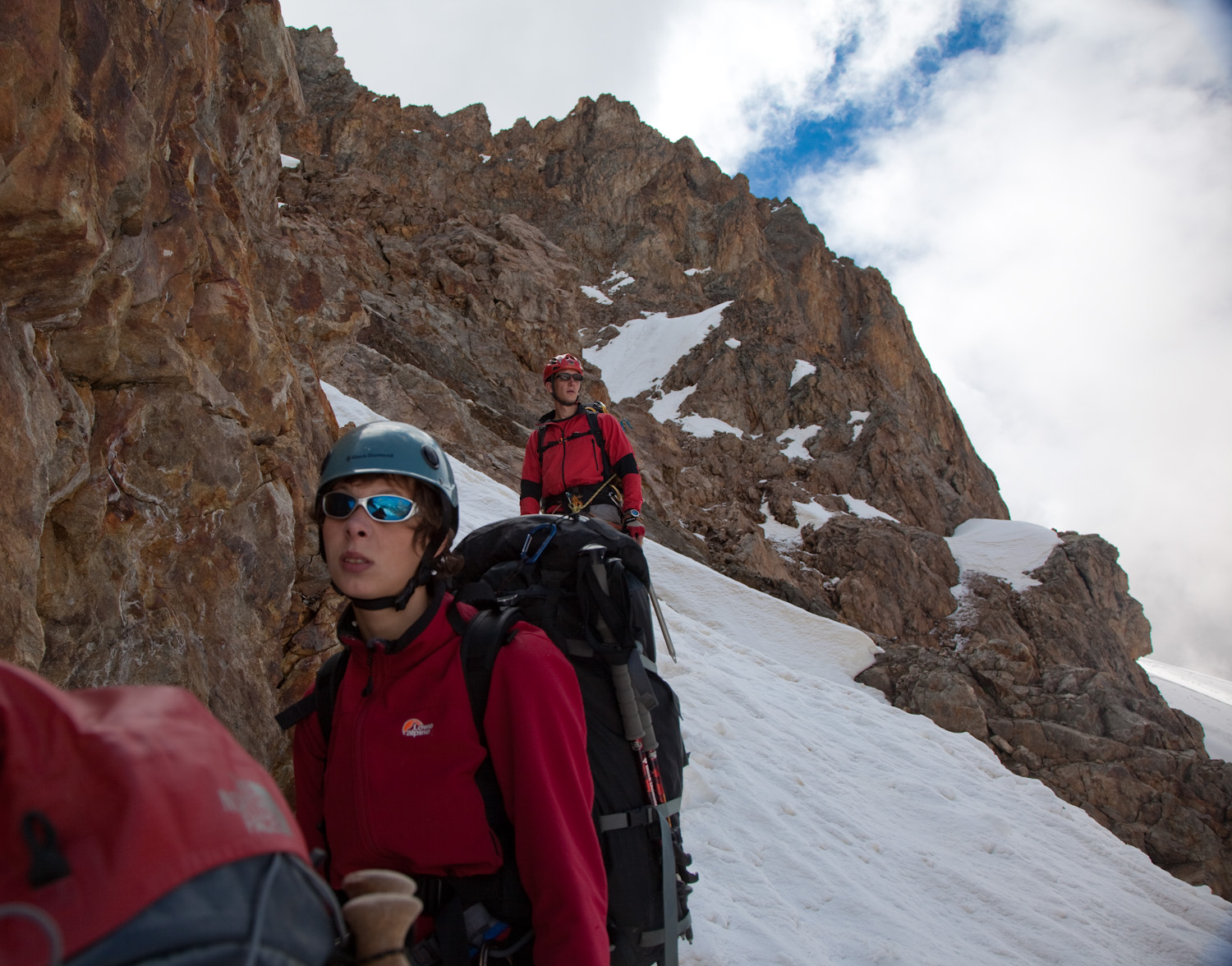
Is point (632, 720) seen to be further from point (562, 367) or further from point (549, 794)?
point (562, 367)

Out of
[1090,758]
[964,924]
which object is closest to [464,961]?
[964,924]

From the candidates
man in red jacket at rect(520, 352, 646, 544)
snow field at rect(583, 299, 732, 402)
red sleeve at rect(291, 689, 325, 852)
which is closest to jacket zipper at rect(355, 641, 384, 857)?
red sleeve at rect(291, 689, 325, 852)

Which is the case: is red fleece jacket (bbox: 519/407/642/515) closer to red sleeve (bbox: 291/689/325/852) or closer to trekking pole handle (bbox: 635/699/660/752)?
trekking pole handle (bbox: 635/699/660/752)

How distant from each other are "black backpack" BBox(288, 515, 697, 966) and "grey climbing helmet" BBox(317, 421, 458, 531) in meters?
0.35

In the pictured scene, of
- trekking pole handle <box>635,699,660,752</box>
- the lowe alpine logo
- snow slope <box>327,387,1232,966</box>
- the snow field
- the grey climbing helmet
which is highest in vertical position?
the snow field

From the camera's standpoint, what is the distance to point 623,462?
Result: 5953 millimetres

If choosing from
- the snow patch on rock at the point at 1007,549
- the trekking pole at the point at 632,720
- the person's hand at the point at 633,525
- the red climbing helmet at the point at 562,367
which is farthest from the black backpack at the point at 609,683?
the snow patch on rock at the point at 1007,549

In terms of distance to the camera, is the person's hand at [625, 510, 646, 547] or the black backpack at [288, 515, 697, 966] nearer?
the black backpack at [288, 515, 697, 966]

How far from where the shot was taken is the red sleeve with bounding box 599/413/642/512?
586 cm

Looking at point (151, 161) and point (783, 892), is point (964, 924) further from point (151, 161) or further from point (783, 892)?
point (151, 161)

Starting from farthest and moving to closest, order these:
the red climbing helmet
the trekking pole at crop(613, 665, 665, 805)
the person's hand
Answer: the red climbing helmet
the person's hand
the trekking pole at crop(613, 665, 665, 805)

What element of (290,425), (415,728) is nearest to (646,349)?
(290,425)

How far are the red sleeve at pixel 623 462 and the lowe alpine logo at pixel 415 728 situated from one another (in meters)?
3.99

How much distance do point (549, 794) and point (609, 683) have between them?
68 centimetres
